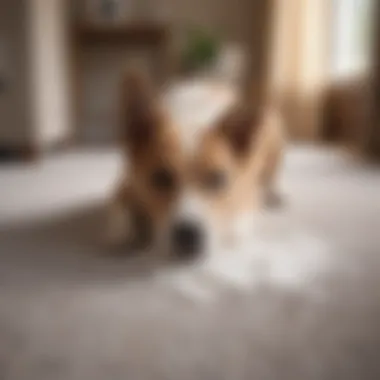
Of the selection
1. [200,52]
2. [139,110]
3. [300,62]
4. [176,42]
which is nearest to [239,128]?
[139,110]

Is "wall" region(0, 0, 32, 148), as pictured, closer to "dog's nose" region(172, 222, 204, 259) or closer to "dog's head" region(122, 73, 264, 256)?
"dog's head" region(122, 73, 264, 256)

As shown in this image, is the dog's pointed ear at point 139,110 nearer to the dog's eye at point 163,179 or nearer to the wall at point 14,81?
the dog's eye at point 163,179

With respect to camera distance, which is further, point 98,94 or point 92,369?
point 98,94

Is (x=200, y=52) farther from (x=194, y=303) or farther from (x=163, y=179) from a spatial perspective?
(x=194, y=303)

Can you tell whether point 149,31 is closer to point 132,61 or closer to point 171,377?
point 132,61

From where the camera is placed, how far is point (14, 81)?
3.46m

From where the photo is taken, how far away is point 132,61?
462 centimetres

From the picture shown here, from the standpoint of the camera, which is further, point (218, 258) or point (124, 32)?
point (124, 32)

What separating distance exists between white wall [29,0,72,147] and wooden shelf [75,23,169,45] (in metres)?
0.26

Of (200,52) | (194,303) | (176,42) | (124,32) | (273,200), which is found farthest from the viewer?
(176,42)

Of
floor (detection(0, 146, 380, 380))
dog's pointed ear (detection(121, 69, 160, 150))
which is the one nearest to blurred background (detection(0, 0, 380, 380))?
floor (detection(0, 146, 380, 380))

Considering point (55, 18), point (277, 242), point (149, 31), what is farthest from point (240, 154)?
point (149, 31)

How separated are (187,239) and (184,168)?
0.18m

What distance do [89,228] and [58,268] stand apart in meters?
0.40
